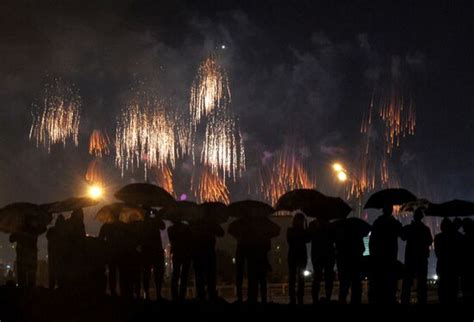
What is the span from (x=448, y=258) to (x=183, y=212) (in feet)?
18.3

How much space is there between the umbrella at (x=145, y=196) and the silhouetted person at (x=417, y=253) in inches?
216

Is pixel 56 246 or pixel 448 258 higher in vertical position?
pixel 56 246

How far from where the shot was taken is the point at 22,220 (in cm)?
1600

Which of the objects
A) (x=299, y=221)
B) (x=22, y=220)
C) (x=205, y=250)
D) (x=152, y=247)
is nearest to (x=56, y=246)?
(x=22, y=220)

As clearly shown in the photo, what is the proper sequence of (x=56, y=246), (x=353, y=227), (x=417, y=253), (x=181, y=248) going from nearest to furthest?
(x=417, y=253) < (x=353, y=227) < (x=181, y=248) < (x=56, y=246)

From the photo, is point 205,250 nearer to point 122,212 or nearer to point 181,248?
point 181,248

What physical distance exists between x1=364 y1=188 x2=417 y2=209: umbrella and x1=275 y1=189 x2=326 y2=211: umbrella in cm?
116

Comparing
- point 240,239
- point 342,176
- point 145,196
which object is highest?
point 342,176

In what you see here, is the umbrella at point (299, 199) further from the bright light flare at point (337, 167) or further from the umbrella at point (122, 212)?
the bright light flare at point (337, 167)

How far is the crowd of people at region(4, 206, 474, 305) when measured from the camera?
12297 mm

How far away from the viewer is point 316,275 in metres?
12.9

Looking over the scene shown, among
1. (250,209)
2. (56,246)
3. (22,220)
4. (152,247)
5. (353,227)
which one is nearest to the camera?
(353,227)

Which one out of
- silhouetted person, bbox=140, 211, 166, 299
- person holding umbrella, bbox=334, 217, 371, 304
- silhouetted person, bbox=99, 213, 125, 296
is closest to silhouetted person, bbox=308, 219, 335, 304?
person holding umbrella, bbox=334, 217, 371, 304

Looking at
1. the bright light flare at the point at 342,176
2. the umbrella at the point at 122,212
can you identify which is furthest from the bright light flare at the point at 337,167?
the umbrella at the point at 122,212
